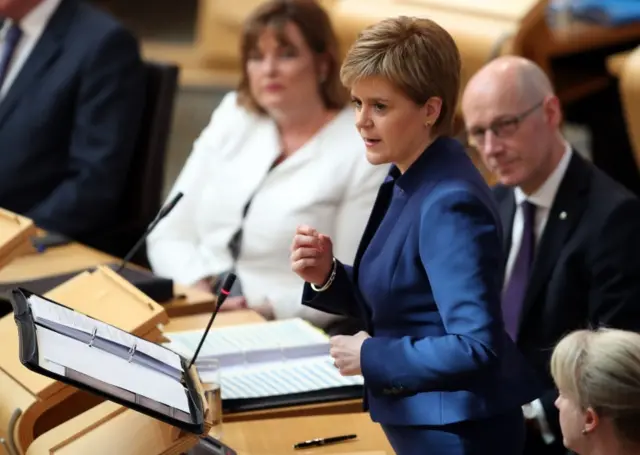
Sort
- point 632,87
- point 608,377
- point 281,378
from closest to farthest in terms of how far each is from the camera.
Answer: point 608,377
point 281,378
point 632,87

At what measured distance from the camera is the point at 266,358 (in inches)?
87.7

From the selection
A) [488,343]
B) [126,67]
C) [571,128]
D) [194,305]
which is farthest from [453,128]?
[571,128]

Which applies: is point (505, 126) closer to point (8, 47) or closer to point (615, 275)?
point (615, 275)

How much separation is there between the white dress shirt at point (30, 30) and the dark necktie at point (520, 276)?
5.50 ft

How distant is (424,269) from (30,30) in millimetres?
2159

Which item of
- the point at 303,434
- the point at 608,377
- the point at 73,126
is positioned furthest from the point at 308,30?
the point at 608,377

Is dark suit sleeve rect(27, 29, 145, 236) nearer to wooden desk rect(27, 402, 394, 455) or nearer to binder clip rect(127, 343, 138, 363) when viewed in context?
wooden desk rect(27, 402, 394, 455)

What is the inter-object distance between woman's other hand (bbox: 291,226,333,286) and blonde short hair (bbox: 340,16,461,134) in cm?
25

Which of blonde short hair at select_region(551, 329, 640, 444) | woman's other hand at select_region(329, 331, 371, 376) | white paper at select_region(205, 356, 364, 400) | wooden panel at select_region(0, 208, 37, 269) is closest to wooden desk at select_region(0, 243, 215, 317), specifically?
wooden panel at select_region(0, 208, 37, 269)

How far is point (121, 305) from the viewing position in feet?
6.38

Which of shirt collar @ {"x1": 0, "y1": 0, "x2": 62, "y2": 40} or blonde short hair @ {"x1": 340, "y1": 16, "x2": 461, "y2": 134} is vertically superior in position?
shirt collar @ {"x1": 0, "y1": 0, "x2": 62, "y2": 40}

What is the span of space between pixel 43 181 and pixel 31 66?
351 mm

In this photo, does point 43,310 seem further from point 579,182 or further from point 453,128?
point 579,182

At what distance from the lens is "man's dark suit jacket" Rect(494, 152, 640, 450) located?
88.7 inches
